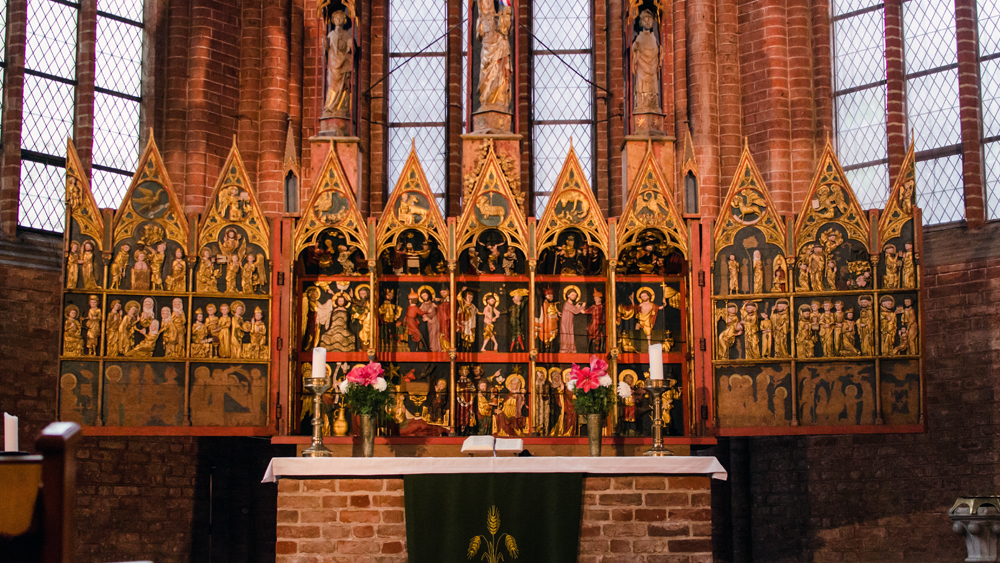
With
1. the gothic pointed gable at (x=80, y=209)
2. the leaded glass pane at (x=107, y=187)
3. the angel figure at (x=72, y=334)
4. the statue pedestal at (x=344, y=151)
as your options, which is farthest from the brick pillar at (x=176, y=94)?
the angel figure at (x=72, y=334)

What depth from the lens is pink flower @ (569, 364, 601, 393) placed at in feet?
38.6


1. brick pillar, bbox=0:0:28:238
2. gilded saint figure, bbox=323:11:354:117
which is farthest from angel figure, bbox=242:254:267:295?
brick pillar, bbox=0:0:28:238

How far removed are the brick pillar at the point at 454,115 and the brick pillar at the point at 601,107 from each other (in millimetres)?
1973

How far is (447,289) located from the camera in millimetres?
13305

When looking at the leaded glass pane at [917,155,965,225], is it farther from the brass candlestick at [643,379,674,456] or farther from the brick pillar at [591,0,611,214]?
the brass candlestick at [643,379,674,456]

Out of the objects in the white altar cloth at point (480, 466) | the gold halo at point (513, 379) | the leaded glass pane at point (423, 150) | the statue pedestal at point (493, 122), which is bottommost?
the white altar cloth at point (480, 466)

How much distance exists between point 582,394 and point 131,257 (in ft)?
15.9

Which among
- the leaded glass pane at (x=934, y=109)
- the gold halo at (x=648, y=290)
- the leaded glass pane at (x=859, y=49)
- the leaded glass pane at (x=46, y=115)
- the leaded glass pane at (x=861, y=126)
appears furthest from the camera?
the leaded glass pane at (x=859, y=49)

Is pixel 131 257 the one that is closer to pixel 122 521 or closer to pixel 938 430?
pixel 122 521

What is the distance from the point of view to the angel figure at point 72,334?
477 inches

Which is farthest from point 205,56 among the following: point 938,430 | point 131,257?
point 938,430

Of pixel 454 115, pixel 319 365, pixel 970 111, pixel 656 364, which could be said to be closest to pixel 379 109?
pixel 454 115

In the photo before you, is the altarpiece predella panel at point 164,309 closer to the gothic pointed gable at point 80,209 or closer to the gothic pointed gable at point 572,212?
the gothic pointed gable at point 80,209

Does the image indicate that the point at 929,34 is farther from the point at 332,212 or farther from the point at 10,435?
the point at 10,435
